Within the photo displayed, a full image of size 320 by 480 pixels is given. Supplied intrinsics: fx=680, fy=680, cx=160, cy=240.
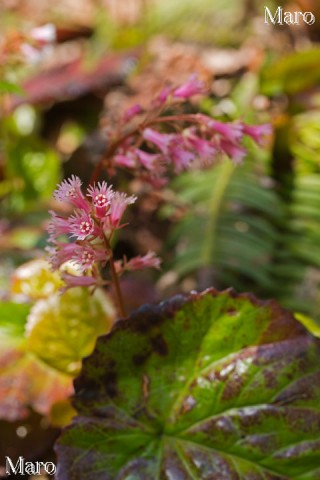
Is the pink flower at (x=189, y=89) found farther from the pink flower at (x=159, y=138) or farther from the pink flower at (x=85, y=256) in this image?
the pink flower at (x=85, y=256)

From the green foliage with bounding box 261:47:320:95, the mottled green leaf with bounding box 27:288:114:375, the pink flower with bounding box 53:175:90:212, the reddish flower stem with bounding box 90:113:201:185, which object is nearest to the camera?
the pink flower with bounding box 53:175:90:212

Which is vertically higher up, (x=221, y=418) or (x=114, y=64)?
(x=114, y=64)

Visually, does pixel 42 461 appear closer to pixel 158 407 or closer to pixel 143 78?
pixel 158 407

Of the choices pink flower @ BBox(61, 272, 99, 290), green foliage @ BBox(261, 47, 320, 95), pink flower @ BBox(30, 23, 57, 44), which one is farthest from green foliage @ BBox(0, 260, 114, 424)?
green foliage @ BBox(261, 47, 320, 95)

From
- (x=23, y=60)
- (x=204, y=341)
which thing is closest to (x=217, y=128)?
(x=204, y=341)

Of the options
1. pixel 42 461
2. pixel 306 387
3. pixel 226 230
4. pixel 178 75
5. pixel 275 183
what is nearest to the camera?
pixel 306 387

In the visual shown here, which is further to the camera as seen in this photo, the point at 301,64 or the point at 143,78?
the point at 143,78

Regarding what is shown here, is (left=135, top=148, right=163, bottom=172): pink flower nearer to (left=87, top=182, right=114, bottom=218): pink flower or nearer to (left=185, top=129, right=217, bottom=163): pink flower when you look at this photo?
(left=185, top=129, right=217, bottom=163): pink flower
